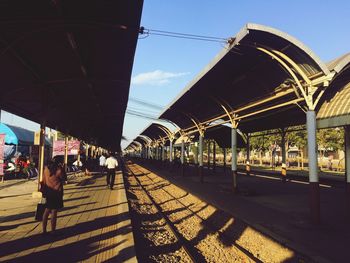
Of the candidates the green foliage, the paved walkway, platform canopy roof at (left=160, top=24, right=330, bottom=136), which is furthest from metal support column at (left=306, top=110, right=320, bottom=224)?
A: the green foliage

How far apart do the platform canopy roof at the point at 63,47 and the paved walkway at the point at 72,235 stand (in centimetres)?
308

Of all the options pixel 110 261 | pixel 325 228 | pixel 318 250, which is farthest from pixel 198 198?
pixel 110 261

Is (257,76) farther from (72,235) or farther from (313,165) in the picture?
(72,235)

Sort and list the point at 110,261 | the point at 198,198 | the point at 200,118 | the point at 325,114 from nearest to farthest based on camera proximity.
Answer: the point at 110,261 < the point at 325,114 < the point at 198,198 < the point at 200,118

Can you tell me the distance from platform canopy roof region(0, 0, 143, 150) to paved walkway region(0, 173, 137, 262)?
308cm

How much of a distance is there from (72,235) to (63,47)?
4.10 metres

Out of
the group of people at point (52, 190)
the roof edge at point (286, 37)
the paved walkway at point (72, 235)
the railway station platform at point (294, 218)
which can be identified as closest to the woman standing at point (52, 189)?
the group of people at point (52, 190)

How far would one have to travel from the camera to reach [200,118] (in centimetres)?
2280

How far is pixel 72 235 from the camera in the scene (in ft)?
25.9

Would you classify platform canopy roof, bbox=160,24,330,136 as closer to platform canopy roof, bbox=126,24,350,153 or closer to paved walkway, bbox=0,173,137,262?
platform canopy roof, bbox=126,24,350,153

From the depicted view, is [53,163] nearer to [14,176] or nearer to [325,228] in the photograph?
[325,228]

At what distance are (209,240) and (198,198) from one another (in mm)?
6337

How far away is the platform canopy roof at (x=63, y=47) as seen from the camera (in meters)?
6.84

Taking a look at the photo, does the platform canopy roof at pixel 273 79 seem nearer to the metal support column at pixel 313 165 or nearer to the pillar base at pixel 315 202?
the metal support column at pixel 313 165
